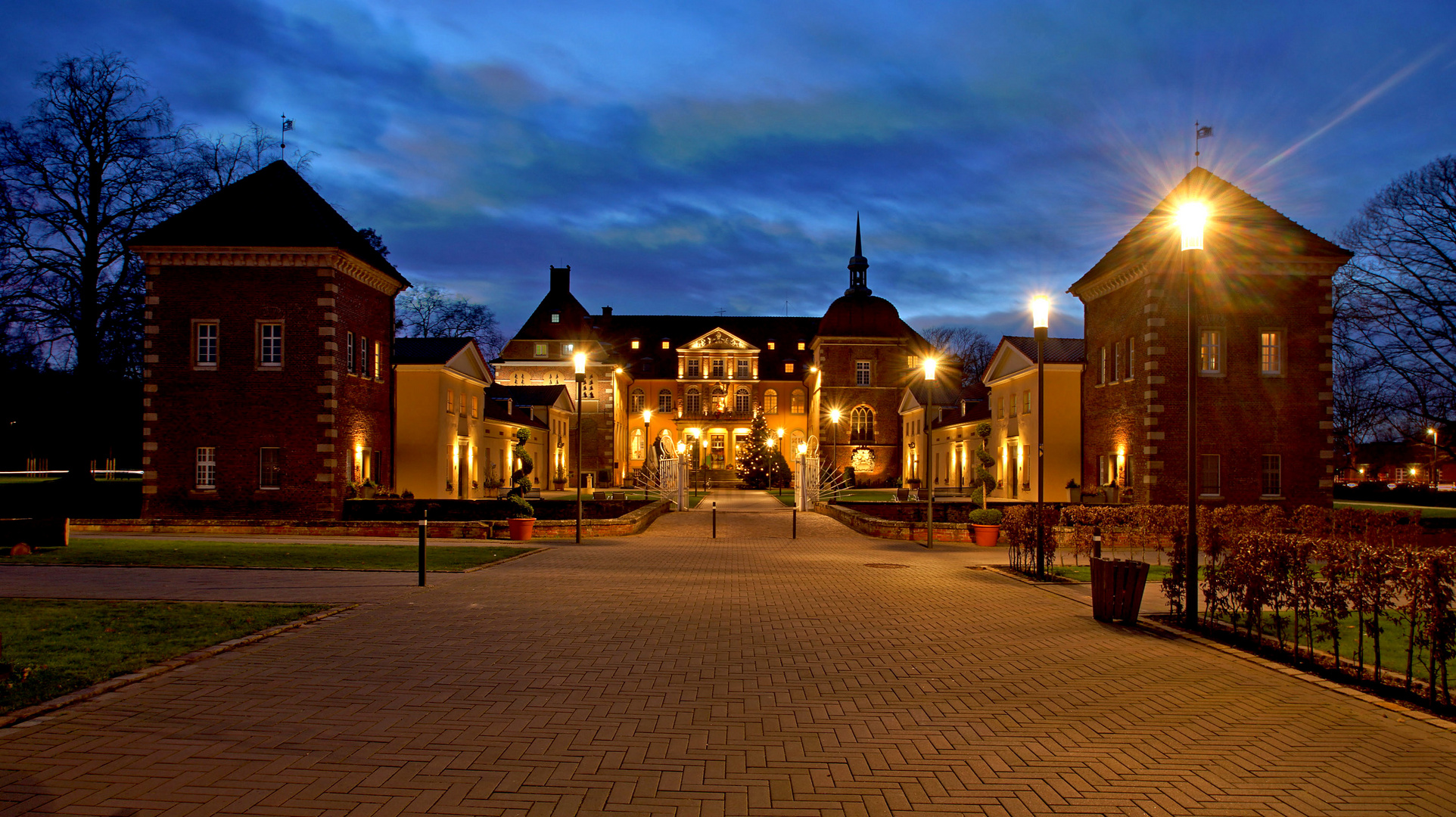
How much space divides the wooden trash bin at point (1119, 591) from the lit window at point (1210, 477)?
64.3ft

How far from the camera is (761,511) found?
3562cm

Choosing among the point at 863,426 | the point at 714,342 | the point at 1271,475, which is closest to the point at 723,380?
the point at 714,342

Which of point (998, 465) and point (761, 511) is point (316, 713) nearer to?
point (761, 511)

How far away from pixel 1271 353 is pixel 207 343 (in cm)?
3488

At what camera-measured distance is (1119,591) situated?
34.8ft

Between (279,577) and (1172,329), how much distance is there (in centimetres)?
2674

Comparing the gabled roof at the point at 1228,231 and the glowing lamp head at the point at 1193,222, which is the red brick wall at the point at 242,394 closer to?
the glowing lamp head at the point at 1193,222

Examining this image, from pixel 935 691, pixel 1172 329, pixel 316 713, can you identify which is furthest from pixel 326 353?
pixel 1172 329

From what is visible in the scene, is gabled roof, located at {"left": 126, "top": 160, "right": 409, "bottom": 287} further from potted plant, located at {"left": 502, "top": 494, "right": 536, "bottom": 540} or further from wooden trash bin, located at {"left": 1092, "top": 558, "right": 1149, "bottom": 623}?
wooden trash bin, located at {"left": 1092, "top": 558, "right": 1149, "bottom": 623}

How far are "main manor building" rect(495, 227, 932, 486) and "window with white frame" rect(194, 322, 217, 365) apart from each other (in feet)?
107

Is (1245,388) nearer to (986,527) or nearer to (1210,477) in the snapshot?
(1210,477)

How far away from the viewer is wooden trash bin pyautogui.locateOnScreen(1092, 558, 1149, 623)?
1058 cm

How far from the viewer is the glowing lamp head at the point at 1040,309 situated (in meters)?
16.0

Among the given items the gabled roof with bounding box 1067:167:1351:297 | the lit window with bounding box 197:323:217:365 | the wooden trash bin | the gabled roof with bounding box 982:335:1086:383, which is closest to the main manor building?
the gabled roof with bounding box 982:335:1086:383
